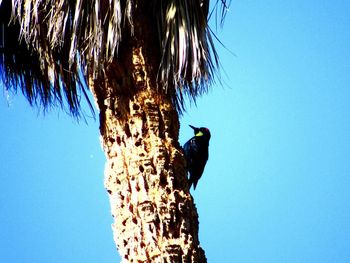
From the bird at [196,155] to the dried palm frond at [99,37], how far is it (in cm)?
202

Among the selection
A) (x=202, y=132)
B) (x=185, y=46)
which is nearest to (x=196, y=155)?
(x=202, y=132)

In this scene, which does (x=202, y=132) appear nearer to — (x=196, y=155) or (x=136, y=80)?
(x=196, y=155)

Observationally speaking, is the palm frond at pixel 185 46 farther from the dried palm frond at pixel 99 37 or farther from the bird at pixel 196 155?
the bird at pixel 196 155

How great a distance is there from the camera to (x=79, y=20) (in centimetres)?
391

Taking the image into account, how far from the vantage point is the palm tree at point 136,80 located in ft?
11.2

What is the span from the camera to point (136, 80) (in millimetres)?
3865

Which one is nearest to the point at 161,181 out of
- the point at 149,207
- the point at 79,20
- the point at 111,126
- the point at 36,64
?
the point at 149,207

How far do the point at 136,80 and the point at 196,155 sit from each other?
276 centimetres

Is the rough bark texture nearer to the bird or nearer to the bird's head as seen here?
the bird

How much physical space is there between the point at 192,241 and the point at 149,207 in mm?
278

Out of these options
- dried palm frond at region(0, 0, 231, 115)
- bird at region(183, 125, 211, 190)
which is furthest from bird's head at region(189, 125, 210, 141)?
dried palm frond at region(0, 0, 231, 115)

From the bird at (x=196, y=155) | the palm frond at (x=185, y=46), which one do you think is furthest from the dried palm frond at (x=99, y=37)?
the bird at (x=196, y=155)

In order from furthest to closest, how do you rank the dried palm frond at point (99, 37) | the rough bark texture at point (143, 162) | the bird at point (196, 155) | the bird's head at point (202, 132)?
the bird's head at point (202, 132), the bird at point (196, 155), the dried palm frond at point (99, 37), the rough bark texture at point (143, 162)

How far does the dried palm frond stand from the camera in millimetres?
3883
